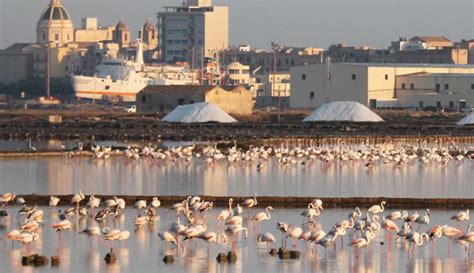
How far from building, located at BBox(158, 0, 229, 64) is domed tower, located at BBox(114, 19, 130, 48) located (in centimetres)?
1031

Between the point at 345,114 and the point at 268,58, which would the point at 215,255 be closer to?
the point at 345,114

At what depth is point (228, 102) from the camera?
74.9 meters

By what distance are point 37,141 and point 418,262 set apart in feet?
102

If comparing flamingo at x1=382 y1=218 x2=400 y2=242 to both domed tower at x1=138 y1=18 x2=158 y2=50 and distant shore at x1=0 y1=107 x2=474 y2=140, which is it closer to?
distant shore at x1=0 y1=107 x2=474 y2=140

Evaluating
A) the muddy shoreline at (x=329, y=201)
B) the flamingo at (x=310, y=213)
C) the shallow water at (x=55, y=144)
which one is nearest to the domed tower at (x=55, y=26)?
Answer: the shallow water at (x=55, y=144)

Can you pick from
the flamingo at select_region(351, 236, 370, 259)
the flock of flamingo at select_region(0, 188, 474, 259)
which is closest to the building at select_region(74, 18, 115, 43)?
the flock of flamingo at select_region(0, 188, 474, 259)

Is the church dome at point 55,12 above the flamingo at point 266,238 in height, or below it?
above

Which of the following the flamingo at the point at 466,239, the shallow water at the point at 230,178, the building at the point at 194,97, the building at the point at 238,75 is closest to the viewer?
the flamingo at the point at 466,239

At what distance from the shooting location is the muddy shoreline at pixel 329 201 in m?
27.1

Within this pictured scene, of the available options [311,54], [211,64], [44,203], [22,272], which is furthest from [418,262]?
[311,54]

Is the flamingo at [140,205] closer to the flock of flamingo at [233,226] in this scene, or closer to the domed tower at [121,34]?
the flock of flamingo at [233,226]

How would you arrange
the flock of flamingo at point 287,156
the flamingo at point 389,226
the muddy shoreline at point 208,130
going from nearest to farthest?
the flamingo at point 389,226, the flock of flamingo at point 287,156, the muddy shoreline at point 208,130

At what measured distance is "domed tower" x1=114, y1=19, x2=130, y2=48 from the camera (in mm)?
163125

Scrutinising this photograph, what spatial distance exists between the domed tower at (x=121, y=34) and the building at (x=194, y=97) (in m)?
84.2
